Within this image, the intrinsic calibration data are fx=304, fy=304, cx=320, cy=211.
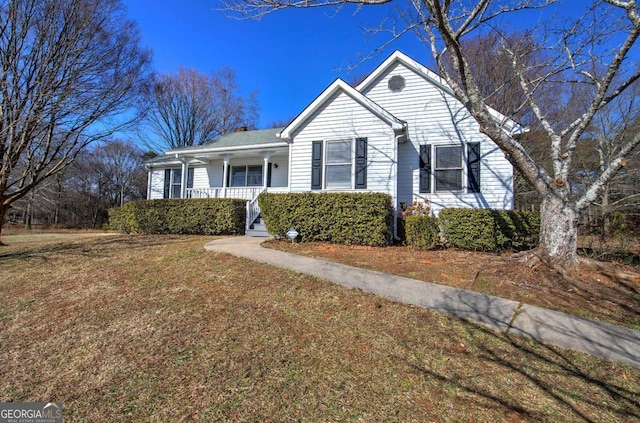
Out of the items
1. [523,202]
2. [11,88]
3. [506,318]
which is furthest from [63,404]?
[523,202]

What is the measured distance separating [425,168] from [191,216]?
8819 millimetres

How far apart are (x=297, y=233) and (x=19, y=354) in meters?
5.97

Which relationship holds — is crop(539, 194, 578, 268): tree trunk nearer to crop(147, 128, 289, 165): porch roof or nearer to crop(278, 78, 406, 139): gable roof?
crop(278, 78, 406, 139): gable roof

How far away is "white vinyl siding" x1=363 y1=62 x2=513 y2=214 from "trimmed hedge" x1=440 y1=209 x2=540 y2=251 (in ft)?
5.17

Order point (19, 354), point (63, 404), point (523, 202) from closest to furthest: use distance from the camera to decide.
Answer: point (63, 404) < point (19, 354) < point (523, 202)

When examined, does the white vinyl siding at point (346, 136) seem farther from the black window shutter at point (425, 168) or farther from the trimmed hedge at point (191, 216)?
the trimmed hedge at point (191, 216)

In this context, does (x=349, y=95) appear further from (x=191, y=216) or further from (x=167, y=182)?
(x=167, y=182)

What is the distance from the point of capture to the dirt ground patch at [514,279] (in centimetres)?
441

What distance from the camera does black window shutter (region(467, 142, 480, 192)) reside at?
400 inches

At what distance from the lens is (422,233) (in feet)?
27.1

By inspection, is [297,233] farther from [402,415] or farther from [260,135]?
[260,135]

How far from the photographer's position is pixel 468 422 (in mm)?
2291

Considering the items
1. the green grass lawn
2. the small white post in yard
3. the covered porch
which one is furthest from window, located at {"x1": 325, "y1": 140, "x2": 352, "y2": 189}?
the green grass lawn

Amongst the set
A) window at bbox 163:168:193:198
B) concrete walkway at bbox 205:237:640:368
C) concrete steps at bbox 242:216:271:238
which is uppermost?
window at bbox 163:168:193:198
